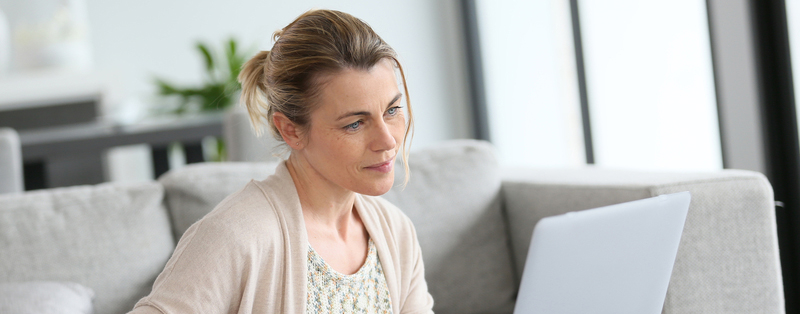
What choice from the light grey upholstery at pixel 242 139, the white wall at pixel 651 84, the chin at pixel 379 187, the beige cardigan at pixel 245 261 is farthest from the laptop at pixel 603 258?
the white wall at pixel 651 84

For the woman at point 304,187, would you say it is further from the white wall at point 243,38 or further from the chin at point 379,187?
the white wall at point 243,38

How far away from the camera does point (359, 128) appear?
1100 mm

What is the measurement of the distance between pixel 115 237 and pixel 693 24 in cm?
251

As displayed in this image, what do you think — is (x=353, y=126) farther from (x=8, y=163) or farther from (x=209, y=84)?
(x=209, y=84)

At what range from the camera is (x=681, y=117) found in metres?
3.19

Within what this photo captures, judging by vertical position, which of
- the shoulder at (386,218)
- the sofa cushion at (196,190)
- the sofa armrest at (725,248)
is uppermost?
the sofa cushion at (196,190)

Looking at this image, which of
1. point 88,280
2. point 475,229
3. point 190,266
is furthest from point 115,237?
point 475,229

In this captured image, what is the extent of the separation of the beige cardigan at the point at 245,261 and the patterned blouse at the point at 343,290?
3 cm

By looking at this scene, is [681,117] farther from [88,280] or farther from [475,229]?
[88,280]

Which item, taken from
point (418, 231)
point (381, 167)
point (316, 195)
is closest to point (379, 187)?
point (381, 167)

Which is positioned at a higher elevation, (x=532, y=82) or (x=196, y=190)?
(x=532, y=82)

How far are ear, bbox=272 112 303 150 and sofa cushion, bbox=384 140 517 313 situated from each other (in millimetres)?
551

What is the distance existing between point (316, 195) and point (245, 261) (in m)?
0.19

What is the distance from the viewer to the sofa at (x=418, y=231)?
56.2 inches
